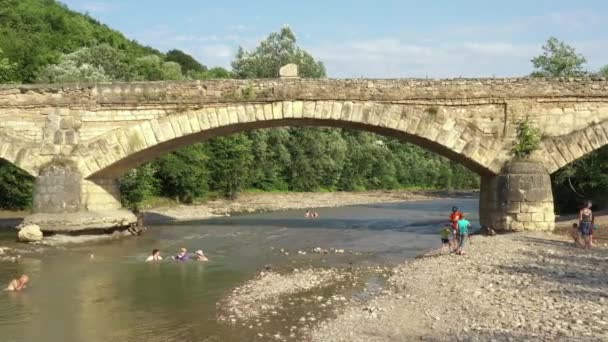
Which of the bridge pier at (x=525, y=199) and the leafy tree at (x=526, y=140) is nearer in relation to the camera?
the bridge pier at (x=525, y=199)

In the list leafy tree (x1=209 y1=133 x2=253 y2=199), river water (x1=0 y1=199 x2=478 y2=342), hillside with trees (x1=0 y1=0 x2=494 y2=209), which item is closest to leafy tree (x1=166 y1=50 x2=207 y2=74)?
hillside with trees (x1=0 y1=0 x2=494 y2=209)

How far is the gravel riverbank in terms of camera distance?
26.5 feet

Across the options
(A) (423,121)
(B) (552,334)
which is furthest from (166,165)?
(B) (552,334)

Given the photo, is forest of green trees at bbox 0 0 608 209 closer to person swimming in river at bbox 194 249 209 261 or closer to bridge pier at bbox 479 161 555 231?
bridge pier at bbox 479 161 555 231

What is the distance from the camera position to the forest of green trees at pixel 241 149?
97.2 ft

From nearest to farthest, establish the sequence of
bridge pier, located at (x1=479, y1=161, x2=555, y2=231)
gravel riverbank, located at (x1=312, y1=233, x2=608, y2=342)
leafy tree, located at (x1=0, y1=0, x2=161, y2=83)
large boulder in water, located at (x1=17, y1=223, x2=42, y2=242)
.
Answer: gravel riverbank, located at (x1=312, y1=233, x2=608, y2=342) < bridge pier, located at (x1=479, y1=161, x2=555, y2=231) < large boulder in water, located at (x1=17, y1=223, x2=42, y2=242) < leafy tree, located at (x1=0, y1=0, x2=161, y2=83)

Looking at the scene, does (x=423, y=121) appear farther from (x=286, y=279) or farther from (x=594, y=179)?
(x=594, y=179)

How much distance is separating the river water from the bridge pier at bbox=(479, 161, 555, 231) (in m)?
3.10

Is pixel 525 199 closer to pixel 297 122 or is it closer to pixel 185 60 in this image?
pixel 297 122

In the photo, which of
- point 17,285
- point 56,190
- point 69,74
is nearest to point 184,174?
point 69,74

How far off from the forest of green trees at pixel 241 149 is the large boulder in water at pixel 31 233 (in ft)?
34.0

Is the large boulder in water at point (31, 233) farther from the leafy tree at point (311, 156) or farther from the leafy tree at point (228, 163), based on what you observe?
the leafy tree at point (311, 156)

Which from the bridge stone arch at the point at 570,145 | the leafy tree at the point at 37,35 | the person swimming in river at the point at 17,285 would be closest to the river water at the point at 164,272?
the person swimming in river at the point at 17,285

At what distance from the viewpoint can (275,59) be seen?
51.7 metres
